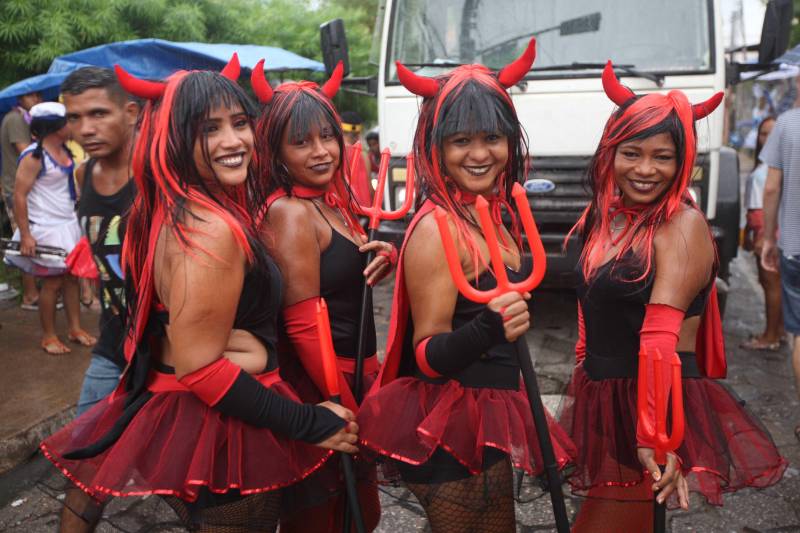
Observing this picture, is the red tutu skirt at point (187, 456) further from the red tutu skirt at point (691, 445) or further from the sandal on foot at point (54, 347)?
the sandal on foot at point (54, 347)

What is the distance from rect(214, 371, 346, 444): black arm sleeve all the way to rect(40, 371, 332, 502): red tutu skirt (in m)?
0.05

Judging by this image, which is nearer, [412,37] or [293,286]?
[293,286]

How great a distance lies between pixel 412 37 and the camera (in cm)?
551

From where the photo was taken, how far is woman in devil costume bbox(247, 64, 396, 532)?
214 cm

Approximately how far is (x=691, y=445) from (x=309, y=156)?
1.38 m

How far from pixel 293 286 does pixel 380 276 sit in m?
0.32

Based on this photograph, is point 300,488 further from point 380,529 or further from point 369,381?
point 380,529

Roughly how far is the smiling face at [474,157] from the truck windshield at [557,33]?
330cm

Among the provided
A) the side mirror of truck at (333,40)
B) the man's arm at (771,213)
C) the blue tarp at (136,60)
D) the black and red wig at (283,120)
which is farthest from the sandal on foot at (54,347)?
the man's arm at (771,213)

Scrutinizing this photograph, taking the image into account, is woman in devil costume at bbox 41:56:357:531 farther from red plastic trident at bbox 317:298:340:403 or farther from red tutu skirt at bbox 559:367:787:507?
red tutu skirt at bbox 559:367:787:507

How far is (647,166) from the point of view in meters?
2.18

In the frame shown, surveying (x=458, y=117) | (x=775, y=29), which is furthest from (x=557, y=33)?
(x=458, y=117)

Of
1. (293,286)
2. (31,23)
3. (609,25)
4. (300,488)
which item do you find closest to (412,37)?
(609,25)

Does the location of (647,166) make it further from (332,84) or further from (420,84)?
(332,84)
